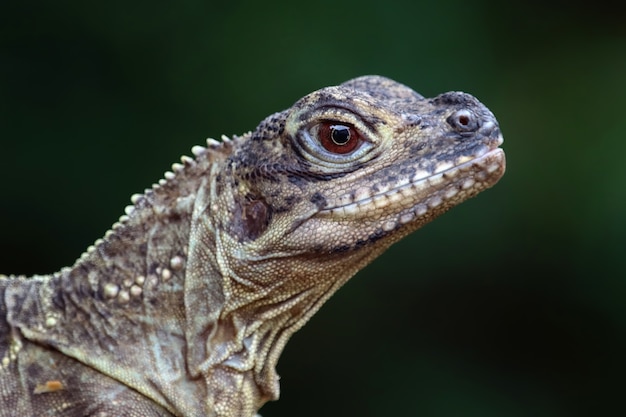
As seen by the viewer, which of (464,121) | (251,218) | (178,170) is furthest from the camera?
(178,170)

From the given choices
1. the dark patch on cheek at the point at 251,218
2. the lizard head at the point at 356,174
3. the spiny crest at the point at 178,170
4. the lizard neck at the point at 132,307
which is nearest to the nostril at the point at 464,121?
the lizard head at the point at 356,174

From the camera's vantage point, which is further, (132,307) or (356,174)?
(132,307)

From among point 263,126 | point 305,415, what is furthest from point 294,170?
point 305,415

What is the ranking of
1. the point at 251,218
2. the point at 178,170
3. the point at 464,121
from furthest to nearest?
the point at 178,170 → the point at 251,218 → the point at 464,121

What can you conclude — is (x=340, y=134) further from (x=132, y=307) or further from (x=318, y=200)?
(x=132, y=307)

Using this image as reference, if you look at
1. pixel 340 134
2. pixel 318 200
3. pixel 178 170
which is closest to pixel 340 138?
pixel 340 134

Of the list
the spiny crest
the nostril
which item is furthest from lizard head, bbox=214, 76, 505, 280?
the spiny crest

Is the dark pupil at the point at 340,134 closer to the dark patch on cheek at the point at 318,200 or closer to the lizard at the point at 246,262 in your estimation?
the lizard at the point at 246,262
